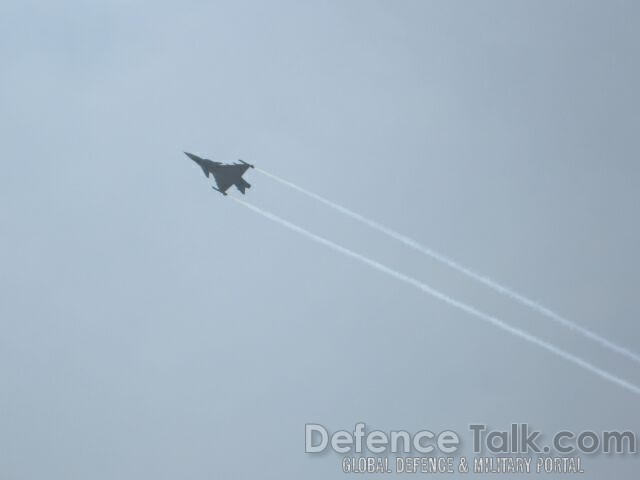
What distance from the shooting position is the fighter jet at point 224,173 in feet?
346

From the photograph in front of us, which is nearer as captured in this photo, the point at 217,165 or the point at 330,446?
the point at 330,446

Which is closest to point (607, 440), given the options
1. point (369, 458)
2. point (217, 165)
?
point (369, 458)

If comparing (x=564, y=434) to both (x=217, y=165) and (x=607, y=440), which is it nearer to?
(x=607, y=440)

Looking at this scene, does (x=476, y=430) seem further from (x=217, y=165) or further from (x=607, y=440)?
(x=217, y=165)

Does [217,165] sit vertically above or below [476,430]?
above

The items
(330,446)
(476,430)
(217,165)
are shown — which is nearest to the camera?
(330,446)

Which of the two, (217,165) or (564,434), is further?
(217,165)

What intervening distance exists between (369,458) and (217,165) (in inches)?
1135

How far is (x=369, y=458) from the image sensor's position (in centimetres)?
9856

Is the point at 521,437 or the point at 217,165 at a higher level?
the point at 217,165

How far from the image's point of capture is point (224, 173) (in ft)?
347

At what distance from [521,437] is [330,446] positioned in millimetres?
16273

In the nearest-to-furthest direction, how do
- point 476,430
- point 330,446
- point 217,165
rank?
point 330,446
point 476,430
point 217,165

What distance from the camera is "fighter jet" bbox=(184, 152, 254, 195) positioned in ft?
346
